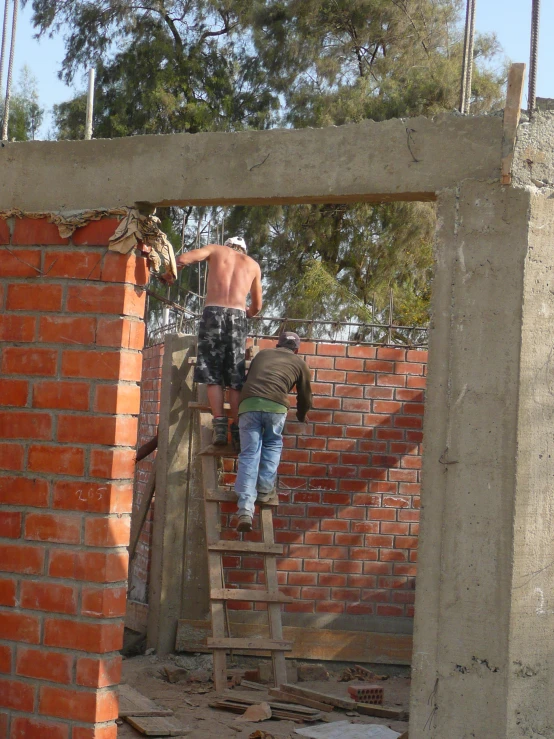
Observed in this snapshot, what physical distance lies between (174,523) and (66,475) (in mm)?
3001

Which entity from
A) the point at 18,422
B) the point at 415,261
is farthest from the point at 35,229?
the point at 415,261

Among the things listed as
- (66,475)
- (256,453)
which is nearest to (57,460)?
(66,475)

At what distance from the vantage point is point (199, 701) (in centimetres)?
527

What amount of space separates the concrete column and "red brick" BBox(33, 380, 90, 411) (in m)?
2.98

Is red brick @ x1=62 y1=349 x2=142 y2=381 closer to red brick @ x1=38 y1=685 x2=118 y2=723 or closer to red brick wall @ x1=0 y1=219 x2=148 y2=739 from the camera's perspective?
red brick wall @ x1=0 y1=219 x2=148 y2=739

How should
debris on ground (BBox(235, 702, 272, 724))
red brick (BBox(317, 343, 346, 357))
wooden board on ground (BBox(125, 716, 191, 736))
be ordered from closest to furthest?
wooden board on ground (BBox(125, 716, 191, 736))
debris on ground (BBox(235, 702, 272, 724))
red brick (BBox(317, 343, 346, 357))

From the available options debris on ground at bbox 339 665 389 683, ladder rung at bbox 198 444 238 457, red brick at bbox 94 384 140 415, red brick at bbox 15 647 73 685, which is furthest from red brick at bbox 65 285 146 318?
debris on ground at bbox 339 665 389 683

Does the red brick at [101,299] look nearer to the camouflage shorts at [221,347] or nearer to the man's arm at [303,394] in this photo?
the camouflage shorts at [221,347]

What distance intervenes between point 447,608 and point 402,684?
317 centimetres

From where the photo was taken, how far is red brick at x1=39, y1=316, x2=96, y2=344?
335cm

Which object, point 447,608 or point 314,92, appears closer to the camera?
point 447,608

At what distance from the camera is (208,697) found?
17.5 ft

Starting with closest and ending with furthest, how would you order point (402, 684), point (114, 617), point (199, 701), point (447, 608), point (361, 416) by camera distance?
point (447, 608) < point (114, 617) < point (199, 701) < point (402, 684) < point (361, 416)

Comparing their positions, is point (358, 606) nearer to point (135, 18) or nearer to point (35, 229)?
point (35, 229)
